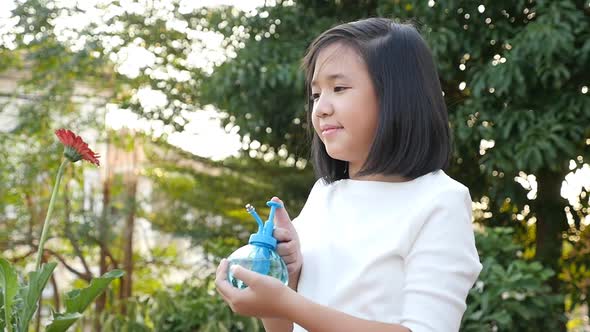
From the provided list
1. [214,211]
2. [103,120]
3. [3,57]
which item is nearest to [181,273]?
[214,211]

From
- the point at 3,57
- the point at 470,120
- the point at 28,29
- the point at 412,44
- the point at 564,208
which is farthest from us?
the point at 3,57

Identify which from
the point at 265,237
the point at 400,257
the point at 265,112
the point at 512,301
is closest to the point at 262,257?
the point at 265,237

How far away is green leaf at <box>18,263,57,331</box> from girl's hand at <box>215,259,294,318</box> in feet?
2.38

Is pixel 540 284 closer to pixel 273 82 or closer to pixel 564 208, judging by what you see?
pixel 564 208

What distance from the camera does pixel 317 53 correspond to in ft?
4.52

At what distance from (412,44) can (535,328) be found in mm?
2734

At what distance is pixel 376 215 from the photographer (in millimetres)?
1300

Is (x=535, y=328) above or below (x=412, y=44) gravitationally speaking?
below

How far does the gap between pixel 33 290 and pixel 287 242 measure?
74 centimetres

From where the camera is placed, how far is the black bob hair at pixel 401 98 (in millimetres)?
1315

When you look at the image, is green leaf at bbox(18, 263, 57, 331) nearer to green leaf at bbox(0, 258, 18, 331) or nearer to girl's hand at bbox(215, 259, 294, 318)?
green leaf at bbox(0, 258, 18, 331)

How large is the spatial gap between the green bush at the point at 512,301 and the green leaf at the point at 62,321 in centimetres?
217

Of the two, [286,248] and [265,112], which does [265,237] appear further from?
[265,112]

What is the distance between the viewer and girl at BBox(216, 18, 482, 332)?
3.92ft
